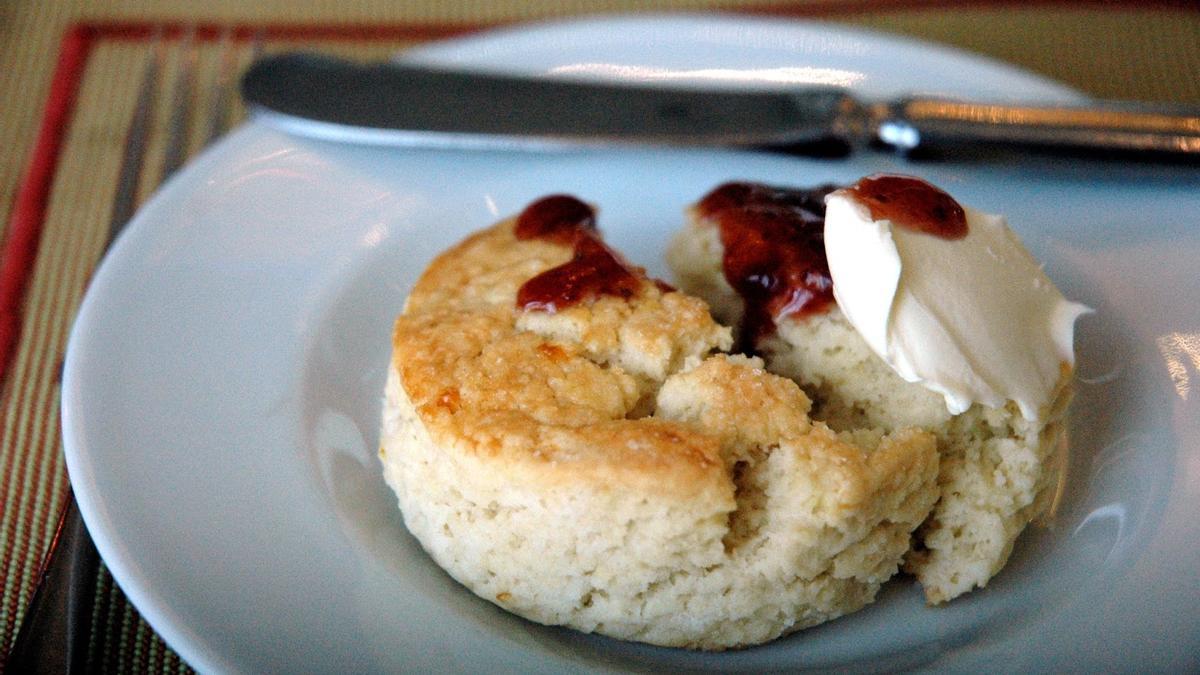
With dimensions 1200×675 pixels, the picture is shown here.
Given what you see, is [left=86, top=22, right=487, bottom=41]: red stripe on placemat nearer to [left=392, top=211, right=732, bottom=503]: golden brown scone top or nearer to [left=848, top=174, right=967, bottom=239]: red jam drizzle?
[left=392, top=211, right=732, bottom=503]: golden brown scone top

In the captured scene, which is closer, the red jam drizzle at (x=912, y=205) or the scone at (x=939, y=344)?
the scone at (x=939, y=344)

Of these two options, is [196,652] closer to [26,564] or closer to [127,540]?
[127,540]

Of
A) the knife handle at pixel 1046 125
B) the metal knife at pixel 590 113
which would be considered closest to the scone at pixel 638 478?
the metal knife at pixel 590 113

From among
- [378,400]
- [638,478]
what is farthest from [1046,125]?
[378,400]

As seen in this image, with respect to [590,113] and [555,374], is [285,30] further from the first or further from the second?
[555,374]

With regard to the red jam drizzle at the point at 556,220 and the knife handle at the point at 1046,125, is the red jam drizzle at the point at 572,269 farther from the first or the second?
the knife handle at the point at 1046,125

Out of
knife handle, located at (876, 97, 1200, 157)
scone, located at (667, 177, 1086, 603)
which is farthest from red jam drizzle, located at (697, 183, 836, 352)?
knife handle, located at (876, 97, 1200, 157)
